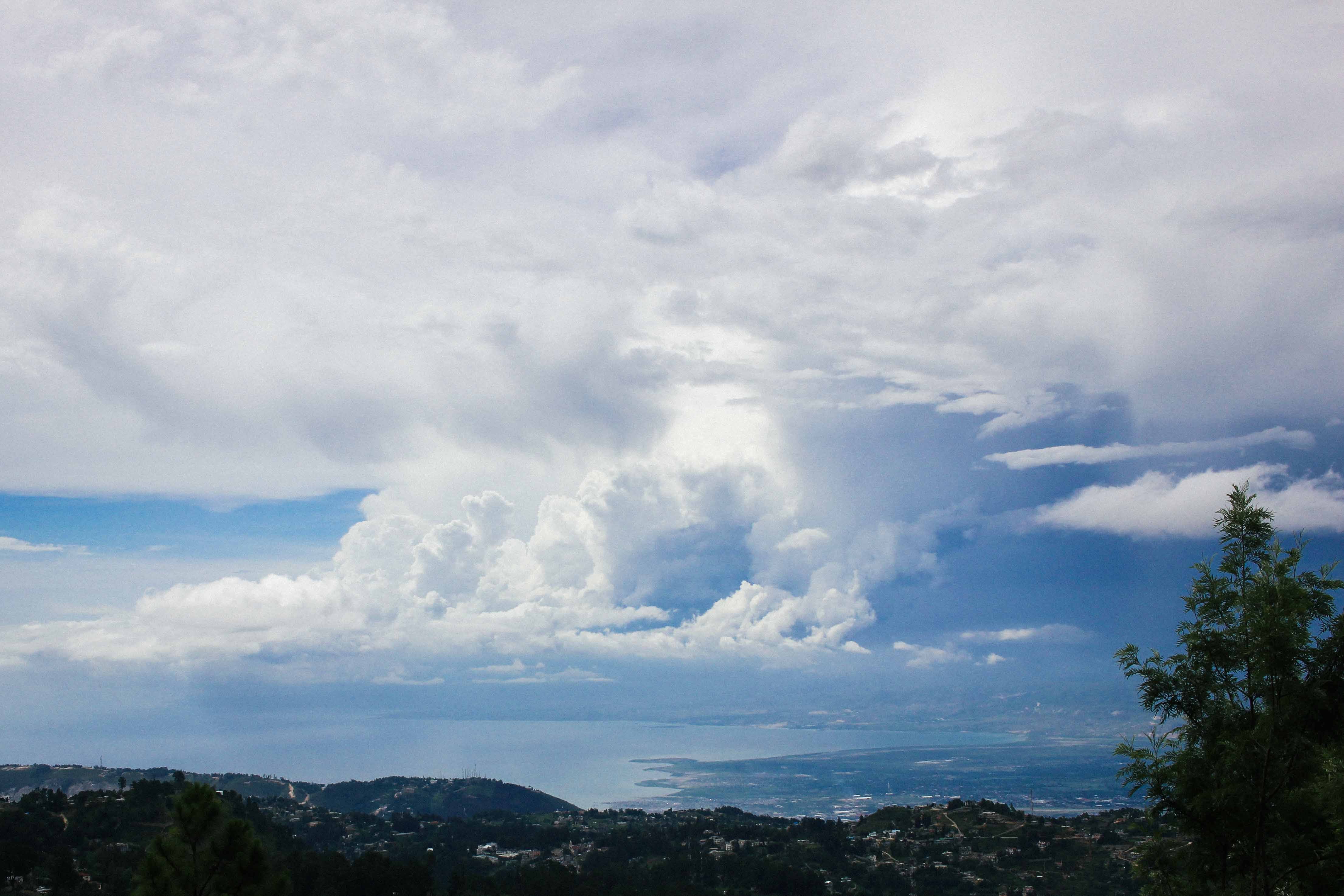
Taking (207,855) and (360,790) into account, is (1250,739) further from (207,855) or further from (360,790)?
(360,790)

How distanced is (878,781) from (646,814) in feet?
296

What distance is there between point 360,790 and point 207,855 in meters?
135

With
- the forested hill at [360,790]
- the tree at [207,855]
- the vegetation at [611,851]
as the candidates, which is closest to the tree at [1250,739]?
the tree at [207,855]

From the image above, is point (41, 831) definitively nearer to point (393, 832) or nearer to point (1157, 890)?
point (393, 832)

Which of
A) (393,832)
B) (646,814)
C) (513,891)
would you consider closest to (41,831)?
(513,891)

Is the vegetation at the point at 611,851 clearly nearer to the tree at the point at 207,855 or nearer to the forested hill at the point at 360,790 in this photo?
the tree at the point at 207,855

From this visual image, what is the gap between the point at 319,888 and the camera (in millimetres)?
46531

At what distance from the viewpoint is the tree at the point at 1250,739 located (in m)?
11.7

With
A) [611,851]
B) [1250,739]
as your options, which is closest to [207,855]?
[1250,739]

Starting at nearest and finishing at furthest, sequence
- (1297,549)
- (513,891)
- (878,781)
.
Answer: (1297,549), (513,891), (878,781)

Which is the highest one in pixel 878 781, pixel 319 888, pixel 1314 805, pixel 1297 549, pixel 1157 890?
pixel 1297 549

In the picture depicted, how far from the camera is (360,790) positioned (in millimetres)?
134500

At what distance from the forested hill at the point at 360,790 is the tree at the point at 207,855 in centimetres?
10979

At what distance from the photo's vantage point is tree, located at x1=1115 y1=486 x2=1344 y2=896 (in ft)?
38.4
